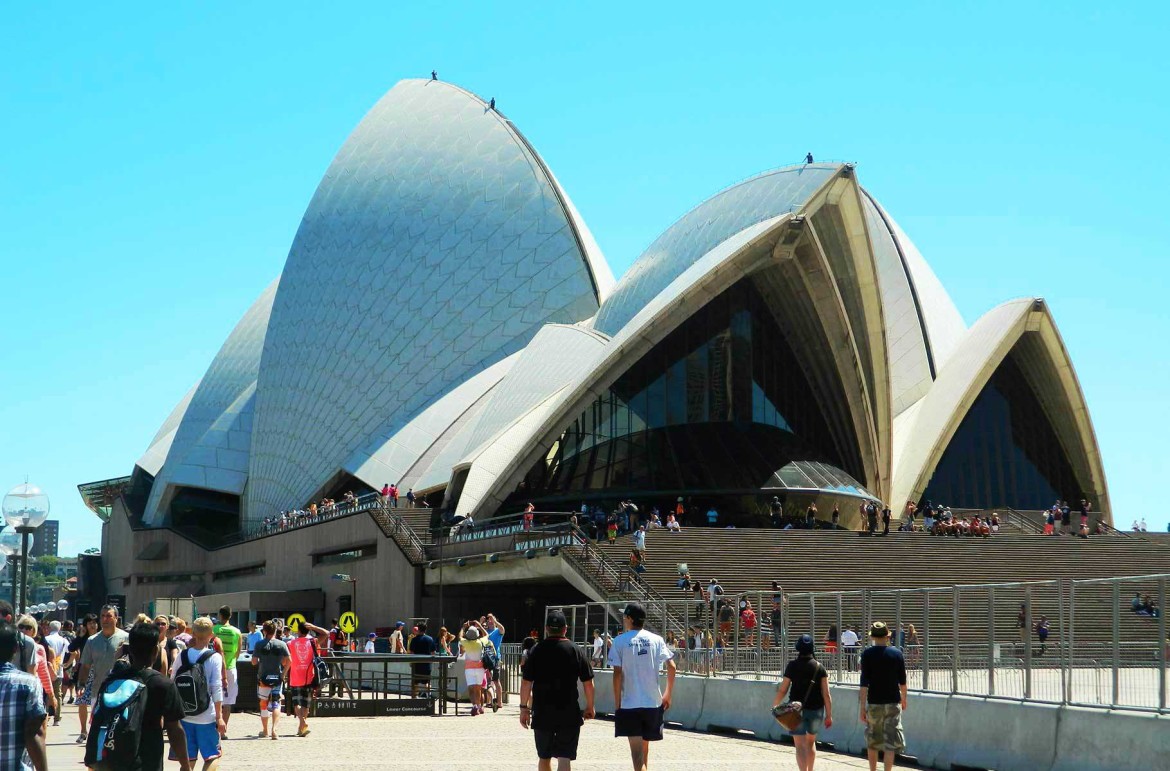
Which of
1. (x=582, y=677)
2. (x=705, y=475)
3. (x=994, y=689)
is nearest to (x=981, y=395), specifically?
(x=705, y=475)

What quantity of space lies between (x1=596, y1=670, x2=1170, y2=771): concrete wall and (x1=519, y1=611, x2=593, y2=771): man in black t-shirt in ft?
12.0

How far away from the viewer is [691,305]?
38219 mm

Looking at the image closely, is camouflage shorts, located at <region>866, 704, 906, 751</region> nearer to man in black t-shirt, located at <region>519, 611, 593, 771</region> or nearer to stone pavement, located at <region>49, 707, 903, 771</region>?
stone pavement, located at <region>49, 707, 903, 771</region>

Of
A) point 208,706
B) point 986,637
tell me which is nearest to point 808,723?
point 986,637

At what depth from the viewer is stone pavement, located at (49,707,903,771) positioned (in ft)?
40.0

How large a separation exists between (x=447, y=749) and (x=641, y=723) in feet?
13.6

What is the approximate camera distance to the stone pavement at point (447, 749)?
1220 centimetres

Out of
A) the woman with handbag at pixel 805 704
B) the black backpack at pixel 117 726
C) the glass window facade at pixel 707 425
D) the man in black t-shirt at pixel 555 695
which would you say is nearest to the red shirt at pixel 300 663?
the woman with handbag at pixel 805 704

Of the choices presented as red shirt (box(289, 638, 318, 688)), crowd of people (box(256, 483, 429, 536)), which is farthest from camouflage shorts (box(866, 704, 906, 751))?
crowd of people (box(256, 483, 429, 536))

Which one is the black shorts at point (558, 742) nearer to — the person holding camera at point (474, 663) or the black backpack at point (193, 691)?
the black backpack at point (193, 691)

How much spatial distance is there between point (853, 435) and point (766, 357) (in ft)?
11.1

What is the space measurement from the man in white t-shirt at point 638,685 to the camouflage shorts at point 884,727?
1836mm

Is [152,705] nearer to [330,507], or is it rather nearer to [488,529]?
[488,529]

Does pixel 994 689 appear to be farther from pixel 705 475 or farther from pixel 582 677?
pixel 705 475
